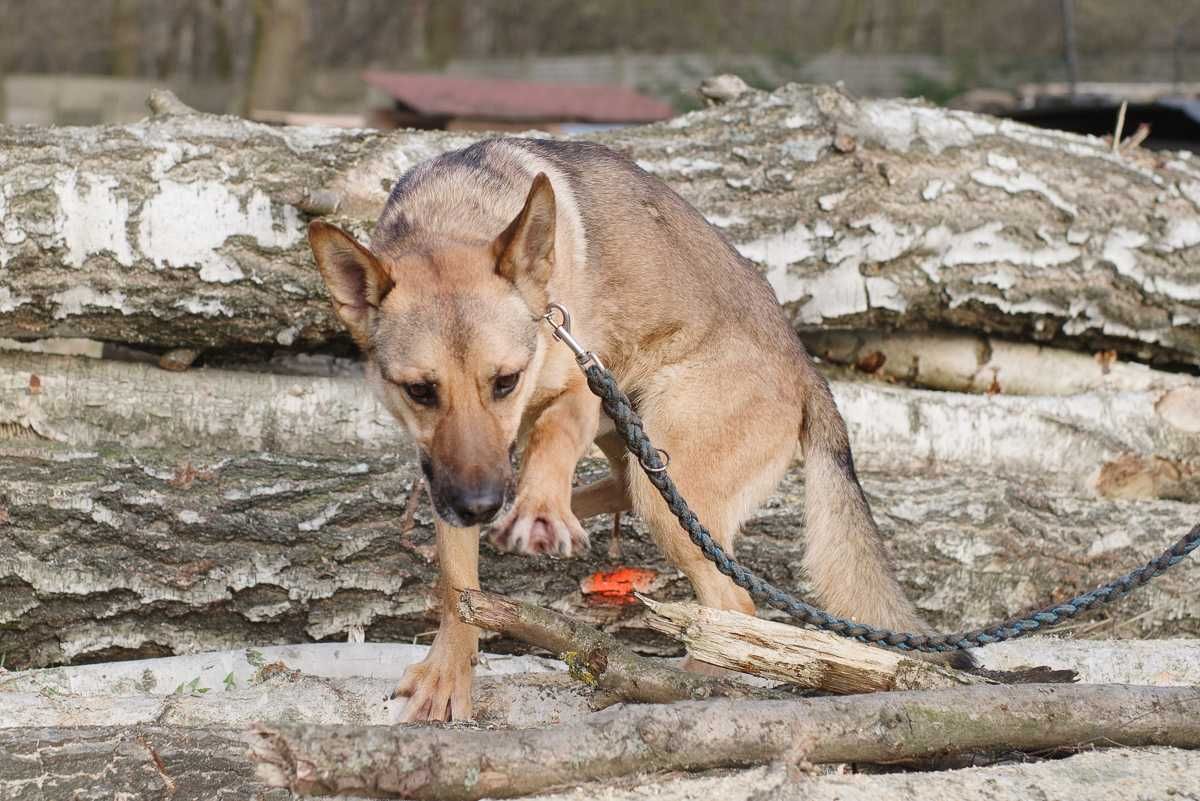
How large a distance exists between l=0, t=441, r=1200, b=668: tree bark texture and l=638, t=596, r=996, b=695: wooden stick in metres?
1.20

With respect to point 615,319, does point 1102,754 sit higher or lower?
lower

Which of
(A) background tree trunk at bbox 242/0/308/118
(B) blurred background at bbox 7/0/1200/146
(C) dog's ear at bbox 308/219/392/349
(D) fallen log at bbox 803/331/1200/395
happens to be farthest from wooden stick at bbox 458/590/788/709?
(A) background tree trunk at bbox 242/0/308/118

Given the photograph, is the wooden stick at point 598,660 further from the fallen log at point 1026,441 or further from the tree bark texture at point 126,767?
the fallen log at point 1026,441

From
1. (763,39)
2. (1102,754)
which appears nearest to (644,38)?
(763,39)

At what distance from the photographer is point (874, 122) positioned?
5.03 meters

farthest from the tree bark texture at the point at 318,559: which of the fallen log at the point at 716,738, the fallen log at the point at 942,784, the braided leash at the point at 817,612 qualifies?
the fallen log at the point at 942,784

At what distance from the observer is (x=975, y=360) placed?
5.36 meters

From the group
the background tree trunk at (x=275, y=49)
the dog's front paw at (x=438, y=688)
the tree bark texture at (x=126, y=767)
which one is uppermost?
the background tree trunk at (x=275, y=49)

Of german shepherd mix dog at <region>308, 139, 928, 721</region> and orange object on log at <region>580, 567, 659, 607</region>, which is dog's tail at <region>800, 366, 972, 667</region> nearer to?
german shepherd mix dog at <region>308, 139, 928, 721</region>

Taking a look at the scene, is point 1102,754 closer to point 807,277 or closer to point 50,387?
point 807,277

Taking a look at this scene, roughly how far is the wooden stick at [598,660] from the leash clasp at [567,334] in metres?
0.65

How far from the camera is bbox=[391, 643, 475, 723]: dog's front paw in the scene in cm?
324

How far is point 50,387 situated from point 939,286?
361cm

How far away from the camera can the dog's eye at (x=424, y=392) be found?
9.95 ft
